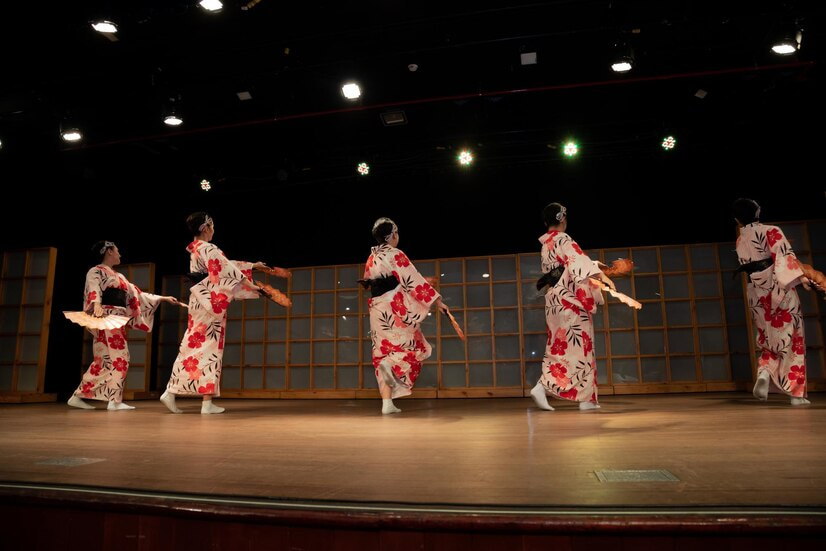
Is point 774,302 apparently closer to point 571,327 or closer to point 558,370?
point 571,327

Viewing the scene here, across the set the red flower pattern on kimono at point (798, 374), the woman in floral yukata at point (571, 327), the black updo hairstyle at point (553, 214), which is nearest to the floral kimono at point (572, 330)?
the woman in floral yukata at point (571, 327)

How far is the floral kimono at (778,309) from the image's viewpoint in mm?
4574

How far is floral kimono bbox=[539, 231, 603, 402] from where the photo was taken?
471 cm

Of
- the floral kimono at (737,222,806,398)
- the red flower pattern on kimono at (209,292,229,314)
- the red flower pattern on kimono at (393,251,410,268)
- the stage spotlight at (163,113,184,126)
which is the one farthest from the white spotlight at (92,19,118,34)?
the floral kimono at (737,222,806,398)

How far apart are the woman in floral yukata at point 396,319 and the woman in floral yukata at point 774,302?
269cm

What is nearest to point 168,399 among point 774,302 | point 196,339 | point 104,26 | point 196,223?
point 196,339

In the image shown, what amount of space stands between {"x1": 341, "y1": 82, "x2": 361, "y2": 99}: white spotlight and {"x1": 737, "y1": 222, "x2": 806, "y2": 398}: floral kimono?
4147 millimetres

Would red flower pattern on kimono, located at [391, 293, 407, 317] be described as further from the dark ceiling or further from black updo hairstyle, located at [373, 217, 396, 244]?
the dark ceiling

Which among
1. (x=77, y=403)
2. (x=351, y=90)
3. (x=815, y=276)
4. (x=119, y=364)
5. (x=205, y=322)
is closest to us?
(x=815, y=276)

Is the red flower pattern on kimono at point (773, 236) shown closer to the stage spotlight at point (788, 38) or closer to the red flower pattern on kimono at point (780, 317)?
the red flower pattern on kimono at point (780, 317)

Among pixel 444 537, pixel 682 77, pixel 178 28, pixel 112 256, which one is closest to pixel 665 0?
pixel 682 77

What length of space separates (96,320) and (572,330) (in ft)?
14.6

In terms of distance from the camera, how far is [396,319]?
16.3 ft

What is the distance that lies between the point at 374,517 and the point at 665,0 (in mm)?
5515
